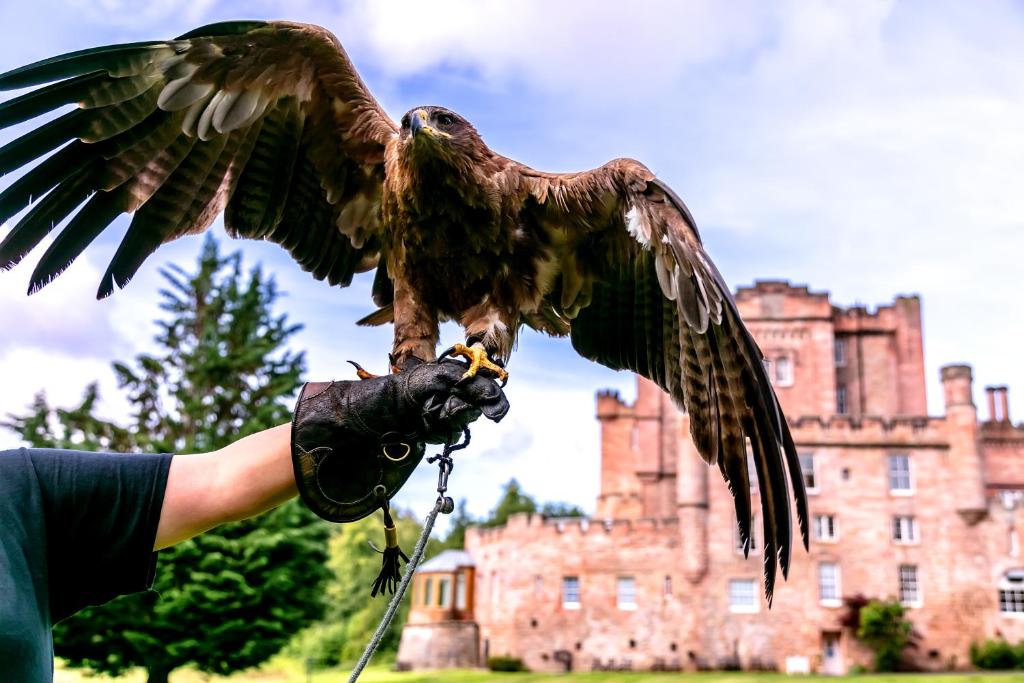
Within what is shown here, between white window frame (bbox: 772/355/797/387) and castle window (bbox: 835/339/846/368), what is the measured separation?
6.47m

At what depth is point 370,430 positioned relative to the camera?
3.06 meters

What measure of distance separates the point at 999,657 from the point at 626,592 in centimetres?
1342

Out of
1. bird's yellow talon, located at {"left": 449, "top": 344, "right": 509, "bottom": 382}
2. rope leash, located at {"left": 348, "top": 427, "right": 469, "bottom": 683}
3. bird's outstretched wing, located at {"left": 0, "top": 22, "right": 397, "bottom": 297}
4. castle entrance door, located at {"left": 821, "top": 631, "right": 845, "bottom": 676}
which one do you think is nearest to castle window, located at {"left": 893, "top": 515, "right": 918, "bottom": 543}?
castle entrance door, located at {"left": 821, "top": 631, "right": 845, "bottom": 676}

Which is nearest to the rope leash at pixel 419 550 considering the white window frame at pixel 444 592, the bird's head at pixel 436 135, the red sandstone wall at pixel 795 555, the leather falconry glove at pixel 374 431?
the leather falconry glove at pixel 374 431

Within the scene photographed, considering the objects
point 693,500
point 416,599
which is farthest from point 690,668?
point 416,599

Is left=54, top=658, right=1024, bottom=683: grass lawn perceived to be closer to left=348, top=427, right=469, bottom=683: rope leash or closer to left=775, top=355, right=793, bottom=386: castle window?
left=775, top=355, right=793, bottom=386: castle window

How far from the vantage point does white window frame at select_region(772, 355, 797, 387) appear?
41625 millimetres

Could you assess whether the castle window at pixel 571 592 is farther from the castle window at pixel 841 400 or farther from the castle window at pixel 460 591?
the castle window at pixel 841 400

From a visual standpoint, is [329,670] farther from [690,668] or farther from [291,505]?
[291,505]

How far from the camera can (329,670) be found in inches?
1870

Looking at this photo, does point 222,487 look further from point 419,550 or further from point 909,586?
point 909,586

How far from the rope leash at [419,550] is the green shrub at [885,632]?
36.3 metres

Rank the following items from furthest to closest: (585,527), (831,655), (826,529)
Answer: (585,527) < (826,529) < (831,655)

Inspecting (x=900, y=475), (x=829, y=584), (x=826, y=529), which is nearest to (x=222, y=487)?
(x=829, y=584)
